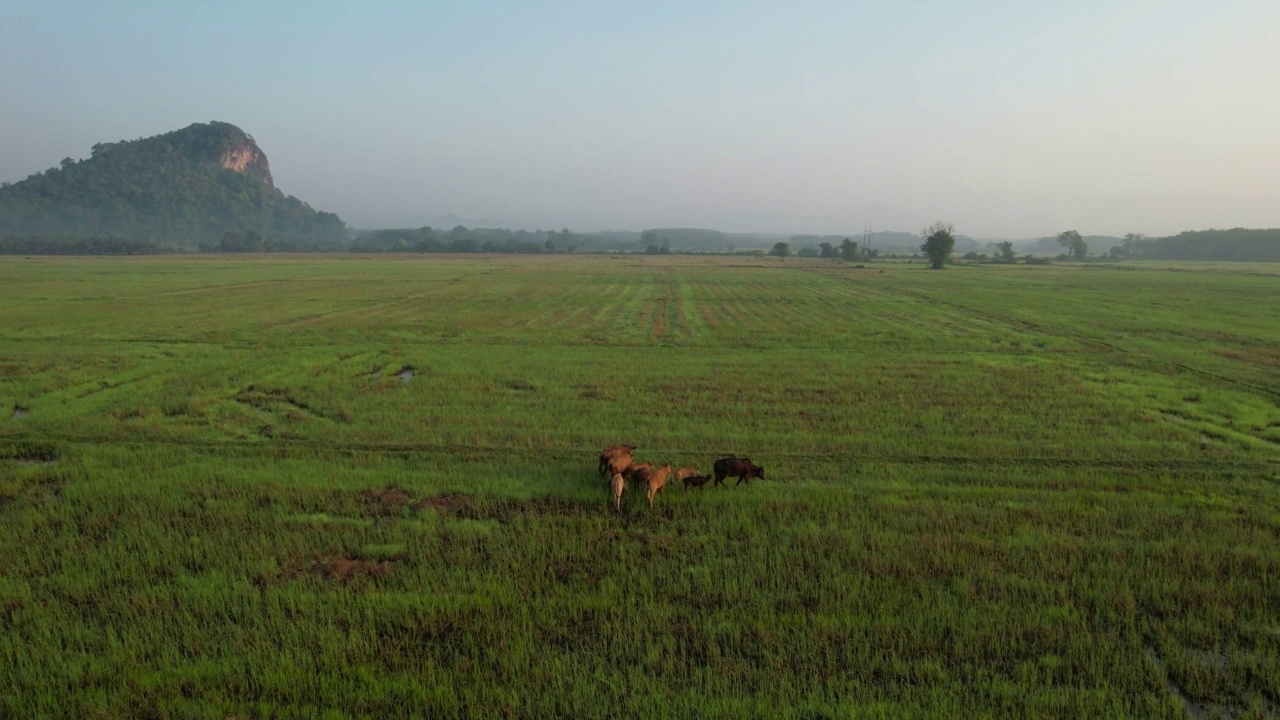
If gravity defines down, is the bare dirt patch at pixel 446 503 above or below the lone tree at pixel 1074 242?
below

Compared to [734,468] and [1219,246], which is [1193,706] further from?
[1219,246]

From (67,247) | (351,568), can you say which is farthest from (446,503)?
Result: (67,247)

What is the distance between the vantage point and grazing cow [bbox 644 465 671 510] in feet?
25.7

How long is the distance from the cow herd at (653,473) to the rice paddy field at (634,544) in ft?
0.64

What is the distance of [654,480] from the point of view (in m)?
7.90

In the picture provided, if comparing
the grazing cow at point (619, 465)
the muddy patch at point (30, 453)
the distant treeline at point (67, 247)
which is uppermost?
the distant treeline at point (67, 247)

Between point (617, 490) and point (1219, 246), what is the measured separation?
197143 millimetres

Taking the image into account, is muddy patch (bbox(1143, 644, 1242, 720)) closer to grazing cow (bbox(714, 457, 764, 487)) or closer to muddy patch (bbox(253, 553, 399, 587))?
grazing cow (bbox(714, 457, 764, 487))

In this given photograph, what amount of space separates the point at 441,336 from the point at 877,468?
17.0m

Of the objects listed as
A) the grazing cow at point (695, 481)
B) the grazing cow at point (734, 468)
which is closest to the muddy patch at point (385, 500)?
the grazing cow at point (695, 481)

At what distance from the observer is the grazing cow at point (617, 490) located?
7824 mm

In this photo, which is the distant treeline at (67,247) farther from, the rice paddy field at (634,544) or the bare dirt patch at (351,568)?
the bare dirt patch at (351,568)

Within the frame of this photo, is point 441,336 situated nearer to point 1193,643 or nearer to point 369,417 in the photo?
point 369,417

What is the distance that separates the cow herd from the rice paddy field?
19cm
